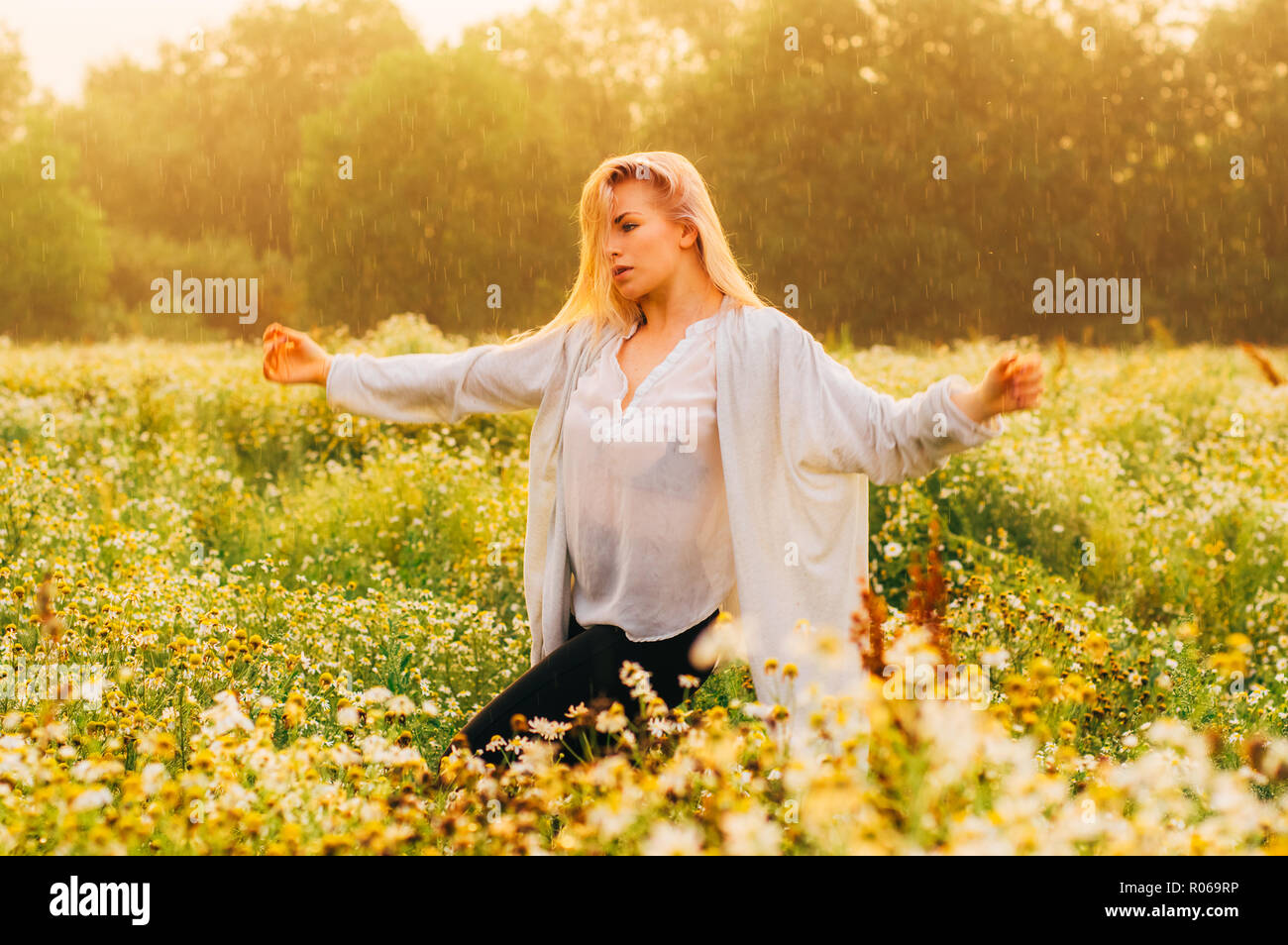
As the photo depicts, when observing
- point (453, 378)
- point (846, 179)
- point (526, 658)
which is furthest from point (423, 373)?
point (846, 179)

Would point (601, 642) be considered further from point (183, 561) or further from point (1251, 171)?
point (1251, 171)

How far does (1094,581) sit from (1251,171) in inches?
1237

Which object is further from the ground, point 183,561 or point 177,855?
point 183,561

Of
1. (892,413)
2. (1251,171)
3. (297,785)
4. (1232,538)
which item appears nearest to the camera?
(297,785)

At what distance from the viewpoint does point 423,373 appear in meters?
3.20

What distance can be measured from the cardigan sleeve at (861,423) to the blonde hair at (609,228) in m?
0.31

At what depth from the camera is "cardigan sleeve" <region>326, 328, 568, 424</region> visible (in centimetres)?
315

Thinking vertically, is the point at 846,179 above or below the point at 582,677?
above

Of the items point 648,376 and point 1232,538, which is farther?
point 1232,538

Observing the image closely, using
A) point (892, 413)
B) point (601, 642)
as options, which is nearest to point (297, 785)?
point (601, 642)

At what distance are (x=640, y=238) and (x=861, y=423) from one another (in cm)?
77

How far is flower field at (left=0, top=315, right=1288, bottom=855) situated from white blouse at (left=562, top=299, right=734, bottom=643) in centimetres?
29

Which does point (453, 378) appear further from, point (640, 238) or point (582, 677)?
point (582, 677)

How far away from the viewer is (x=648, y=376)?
9.59 feet
